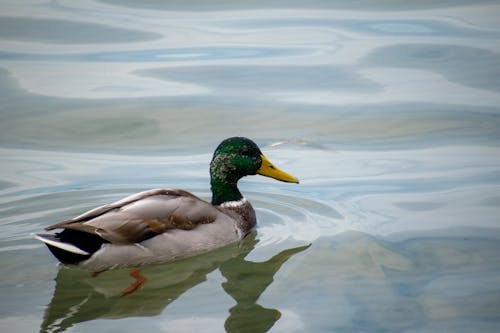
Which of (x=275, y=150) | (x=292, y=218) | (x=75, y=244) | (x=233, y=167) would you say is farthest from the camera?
(x=275, y=150)

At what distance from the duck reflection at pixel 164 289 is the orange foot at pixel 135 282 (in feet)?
0.12

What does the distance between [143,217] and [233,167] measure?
1.30 meters

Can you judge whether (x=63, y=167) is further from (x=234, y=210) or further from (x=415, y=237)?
(x=415, y=237)

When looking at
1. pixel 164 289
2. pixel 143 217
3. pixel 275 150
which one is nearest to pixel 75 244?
pixel 143 217

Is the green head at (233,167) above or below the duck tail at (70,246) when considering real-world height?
above

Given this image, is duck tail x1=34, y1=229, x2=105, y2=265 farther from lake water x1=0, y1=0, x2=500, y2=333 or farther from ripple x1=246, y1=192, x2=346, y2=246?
ripple x1=246, y1=192, x2=346, y2=246

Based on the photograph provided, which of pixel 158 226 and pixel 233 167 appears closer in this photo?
pixel 158 226

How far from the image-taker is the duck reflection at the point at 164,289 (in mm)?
5957

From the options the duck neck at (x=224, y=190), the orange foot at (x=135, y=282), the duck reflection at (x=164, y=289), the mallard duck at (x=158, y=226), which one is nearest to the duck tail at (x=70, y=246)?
the mallard duck at (x=158, y=226)

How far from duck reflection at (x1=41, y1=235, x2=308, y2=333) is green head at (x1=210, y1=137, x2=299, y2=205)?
2.63ft

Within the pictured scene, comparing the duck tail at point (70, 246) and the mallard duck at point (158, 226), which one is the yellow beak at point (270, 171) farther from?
the duck tail at point (70, 246)

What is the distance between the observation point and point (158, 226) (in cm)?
727

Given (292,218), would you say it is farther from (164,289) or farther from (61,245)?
(61,245)

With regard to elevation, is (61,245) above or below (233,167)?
below
